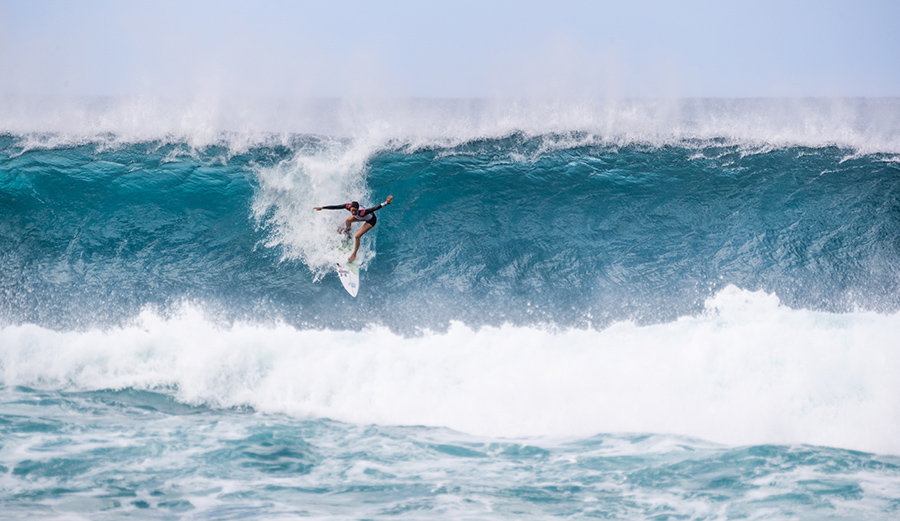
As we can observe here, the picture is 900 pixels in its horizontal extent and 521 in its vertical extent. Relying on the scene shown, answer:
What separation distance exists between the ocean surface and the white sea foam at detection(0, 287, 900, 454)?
0.05 metres

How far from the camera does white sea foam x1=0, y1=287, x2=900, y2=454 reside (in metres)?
7.55

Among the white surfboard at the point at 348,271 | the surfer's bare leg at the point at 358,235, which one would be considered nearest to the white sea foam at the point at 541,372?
the white surfboard at the point at 348,271

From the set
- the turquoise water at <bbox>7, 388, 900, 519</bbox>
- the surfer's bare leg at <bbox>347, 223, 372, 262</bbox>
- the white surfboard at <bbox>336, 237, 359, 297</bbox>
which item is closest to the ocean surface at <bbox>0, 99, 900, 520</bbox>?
the turquoise water at <bbox>7, 388, 900, 519</bbox>

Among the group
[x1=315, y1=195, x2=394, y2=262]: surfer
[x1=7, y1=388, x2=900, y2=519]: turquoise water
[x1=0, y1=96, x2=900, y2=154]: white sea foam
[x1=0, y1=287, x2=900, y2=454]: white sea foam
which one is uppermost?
[x1=0, y1=96, x2=900, y2=154]: white sea foam

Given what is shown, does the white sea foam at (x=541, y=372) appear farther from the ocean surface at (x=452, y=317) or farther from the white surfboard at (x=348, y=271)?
the white surfboard at (x=348, y=271)

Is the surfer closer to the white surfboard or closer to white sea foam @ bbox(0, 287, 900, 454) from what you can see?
the white surfboard

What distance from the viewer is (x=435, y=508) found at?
5.85 meters

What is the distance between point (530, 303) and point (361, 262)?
3113mm

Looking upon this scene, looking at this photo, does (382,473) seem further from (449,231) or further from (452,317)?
(449,231)

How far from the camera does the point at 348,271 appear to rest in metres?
9.64

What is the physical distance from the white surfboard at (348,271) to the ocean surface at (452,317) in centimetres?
23

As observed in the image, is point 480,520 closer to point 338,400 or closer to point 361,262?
point 338,400

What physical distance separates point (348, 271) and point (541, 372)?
3711 mm

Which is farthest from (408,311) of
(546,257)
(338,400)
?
(546,257)
